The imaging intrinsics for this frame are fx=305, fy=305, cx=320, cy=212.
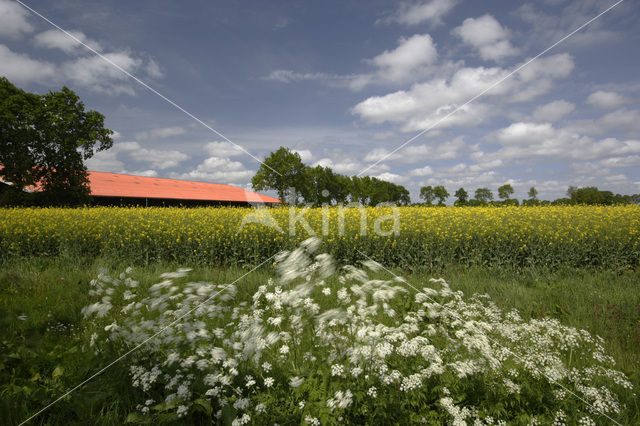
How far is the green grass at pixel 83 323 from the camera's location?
2.53m

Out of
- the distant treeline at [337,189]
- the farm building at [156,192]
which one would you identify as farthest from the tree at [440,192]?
the farm building at [156,192]

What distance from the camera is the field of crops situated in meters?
8.29

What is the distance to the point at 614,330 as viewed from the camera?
169 inches

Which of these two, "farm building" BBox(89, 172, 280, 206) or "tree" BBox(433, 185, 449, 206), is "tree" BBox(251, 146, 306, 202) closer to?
"farm building" BBox(89, 172, 280, 206)

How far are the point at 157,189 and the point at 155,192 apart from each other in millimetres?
1755

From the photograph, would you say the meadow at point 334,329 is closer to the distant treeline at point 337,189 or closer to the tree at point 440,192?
the distant treeline at point 337,189

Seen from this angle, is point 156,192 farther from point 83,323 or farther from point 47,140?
point 83,323

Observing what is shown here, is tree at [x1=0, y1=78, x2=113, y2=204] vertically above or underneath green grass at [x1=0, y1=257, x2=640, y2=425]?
above

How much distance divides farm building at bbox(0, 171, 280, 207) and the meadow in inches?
505

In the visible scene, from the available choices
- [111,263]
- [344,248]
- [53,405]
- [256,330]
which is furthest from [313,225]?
[53,405]

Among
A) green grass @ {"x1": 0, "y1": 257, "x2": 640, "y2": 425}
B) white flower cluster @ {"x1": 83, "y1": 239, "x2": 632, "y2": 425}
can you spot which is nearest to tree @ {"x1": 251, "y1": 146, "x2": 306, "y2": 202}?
green grass @ {"x1": 0, "y1": 257, "x2": 640, "y2": 425}

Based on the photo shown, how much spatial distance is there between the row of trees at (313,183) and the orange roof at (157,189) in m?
2.82

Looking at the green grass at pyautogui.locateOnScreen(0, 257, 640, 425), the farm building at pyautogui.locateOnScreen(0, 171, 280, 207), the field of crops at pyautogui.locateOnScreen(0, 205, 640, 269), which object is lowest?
the green grass at pyautogui.locateOnScreen(0, 257, 640, 425)

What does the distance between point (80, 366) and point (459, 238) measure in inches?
330
